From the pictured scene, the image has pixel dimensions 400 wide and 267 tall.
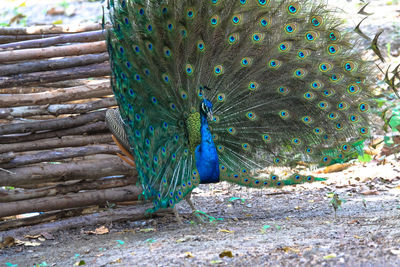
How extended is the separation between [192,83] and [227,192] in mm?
2075

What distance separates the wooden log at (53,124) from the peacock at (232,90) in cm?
47

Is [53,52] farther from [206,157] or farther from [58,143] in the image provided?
[206,157]

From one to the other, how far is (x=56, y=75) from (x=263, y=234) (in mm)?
2836

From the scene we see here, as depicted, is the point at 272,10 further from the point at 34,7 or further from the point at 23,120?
the point at 34,7

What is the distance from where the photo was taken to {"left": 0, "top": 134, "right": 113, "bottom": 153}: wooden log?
5383 mm

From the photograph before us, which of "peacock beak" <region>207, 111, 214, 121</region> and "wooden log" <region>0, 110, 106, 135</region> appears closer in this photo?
"peacock beak" <region>207, 111, 214, 121</region>

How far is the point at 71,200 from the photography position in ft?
17.4

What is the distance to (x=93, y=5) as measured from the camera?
12711mm

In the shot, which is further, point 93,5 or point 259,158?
point 93,5

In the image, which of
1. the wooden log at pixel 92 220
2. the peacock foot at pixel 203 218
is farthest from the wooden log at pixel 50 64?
the peacock foot at pixel 203 218

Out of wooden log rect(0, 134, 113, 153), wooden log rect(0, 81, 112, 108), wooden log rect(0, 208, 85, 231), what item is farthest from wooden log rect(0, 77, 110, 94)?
wooden log rect(0, 208, 85, 231)

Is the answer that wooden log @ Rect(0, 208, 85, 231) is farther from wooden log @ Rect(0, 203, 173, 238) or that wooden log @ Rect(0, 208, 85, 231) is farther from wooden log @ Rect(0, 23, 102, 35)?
wooden log @ Rect(0, 23, 102, 35)

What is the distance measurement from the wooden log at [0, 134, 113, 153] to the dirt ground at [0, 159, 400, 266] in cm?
95

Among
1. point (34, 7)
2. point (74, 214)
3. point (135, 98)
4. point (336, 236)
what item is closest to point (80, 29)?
point (135, 98)
